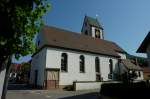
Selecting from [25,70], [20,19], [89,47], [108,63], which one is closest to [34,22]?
[20,19]

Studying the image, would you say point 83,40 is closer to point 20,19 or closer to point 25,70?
point 25,70

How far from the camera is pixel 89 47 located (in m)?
32.6

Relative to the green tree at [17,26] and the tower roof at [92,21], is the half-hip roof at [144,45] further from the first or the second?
the tower roof at [92,21]

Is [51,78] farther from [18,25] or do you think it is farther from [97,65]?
[18,25]

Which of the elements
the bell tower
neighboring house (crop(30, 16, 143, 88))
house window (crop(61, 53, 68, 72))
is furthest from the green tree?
the bell tower

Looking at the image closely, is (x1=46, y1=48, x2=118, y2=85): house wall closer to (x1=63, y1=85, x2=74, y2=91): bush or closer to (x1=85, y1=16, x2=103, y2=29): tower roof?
(x1=63, y1=85, x2=74, y2=91): bush

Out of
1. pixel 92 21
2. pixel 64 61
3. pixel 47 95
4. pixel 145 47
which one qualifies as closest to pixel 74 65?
pixel 64 61

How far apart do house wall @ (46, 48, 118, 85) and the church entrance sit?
644 mm

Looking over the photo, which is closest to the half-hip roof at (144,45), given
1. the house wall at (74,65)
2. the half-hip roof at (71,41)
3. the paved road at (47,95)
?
the paved road at (47,95)

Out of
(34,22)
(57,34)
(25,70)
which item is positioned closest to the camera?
(34,22)

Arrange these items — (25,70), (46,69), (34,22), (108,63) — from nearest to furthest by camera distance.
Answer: (34,22)
(46,69)
(108,63)
(25,70)

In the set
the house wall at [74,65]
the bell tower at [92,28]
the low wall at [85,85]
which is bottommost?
the low wall at [85,85]

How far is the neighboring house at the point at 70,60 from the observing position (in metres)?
25.7

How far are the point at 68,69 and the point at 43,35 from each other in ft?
23.5
